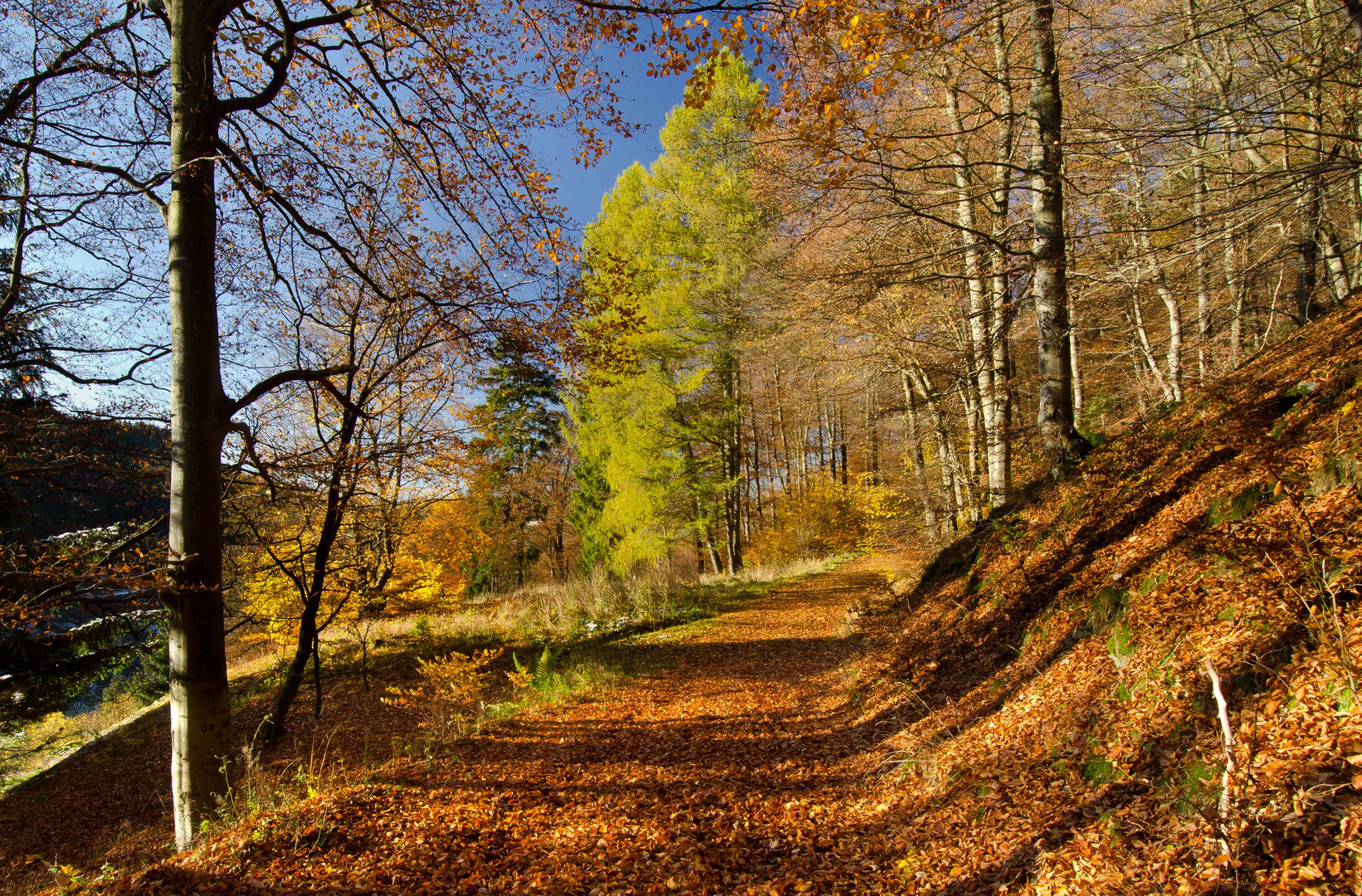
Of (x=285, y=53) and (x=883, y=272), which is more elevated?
(x=285, y=53)

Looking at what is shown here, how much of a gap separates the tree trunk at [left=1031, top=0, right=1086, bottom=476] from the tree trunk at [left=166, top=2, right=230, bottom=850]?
6680 mm

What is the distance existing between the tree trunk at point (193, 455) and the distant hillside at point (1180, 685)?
14.2 ft

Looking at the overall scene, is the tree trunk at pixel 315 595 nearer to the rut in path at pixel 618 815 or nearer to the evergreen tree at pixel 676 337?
the rut in path at pixel 618 815

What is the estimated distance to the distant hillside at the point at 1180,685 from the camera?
1.83 metres

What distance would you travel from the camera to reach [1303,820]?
167 centimetres

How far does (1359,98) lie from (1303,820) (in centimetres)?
648

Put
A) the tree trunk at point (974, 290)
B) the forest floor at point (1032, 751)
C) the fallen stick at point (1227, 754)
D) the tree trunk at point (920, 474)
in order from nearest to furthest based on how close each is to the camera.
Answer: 1. the fallen stick at point (1227, 754)
2. the forest floor at point (1032, 751)
3. the tree trunk at point (974, 290)
4. the tree trunk at point (920, 474)

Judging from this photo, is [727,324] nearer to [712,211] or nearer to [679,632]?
[712,211]

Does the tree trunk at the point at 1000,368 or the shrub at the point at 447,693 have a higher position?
the tree trunk at the point at 1000,368

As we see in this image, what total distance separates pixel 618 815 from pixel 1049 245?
6.18 meters

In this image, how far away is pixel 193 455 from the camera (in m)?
3.88

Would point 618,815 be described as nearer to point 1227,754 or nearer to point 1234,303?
point 1227,754

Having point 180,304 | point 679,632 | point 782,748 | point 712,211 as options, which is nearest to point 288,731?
point 679,632

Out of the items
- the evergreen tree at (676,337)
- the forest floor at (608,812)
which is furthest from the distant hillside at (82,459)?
the evergreen tree at (676,337)
